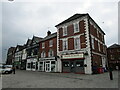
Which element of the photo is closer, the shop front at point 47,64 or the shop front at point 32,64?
the shop front at point 47,64

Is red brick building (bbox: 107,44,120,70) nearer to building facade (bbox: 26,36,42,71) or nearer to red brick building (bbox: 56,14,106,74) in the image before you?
red brick building (bbox: 56,14,106,74)

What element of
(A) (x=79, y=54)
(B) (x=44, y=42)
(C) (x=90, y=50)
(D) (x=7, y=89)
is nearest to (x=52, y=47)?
(B) (x=44, y=42)

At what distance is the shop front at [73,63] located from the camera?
59.7 ft

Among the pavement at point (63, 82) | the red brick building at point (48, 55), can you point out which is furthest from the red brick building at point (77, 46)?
the pavement at point (63, 82)

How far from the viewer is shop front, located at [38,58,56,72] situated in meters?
23.5

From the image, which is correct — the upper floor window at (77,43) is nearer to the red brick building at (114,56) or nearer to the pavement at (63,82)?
the pavement at (63,82)

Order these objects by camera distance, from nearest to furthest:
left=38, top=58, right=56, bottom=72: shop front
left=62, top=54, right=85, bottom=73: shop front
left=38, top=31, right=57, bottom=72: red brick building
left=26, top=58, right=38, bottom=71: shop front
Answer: left=62, top=54, right=85, bottom=73: shop front, left=38, top=58, right=56, bottom=72: shop front, left=38, top=31, right=57, bottom=72: red brick building, left=26, top=58, right=38, bottom=71: shop front

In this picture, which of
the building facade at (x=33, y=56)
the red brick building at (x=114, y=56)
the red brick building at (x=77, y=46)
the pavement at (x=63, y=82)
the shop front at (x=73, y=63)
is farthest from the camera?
the red brick building at (x=114, y=56)

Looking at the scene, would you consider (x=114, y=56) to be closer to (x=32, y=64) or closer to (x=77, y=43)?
(x=77, y=43)

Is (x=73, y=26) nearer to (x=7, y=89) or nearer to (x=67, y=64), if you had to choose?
(x=67, y=64)

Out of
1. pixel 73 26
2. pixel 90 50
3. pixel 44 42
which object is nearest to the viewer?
pixel 90 50

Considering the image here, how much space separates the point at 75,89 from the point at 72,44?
13.0m

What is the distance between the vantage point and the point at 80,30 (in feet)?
63.5

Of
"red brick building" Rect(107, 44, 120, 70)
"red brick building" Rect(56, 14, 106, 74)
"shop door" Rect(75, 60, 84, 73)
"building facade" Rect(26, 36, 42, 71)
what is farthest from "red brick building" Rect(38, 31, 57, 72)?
"red brick building" Rect(107, 44, 120, 70)
